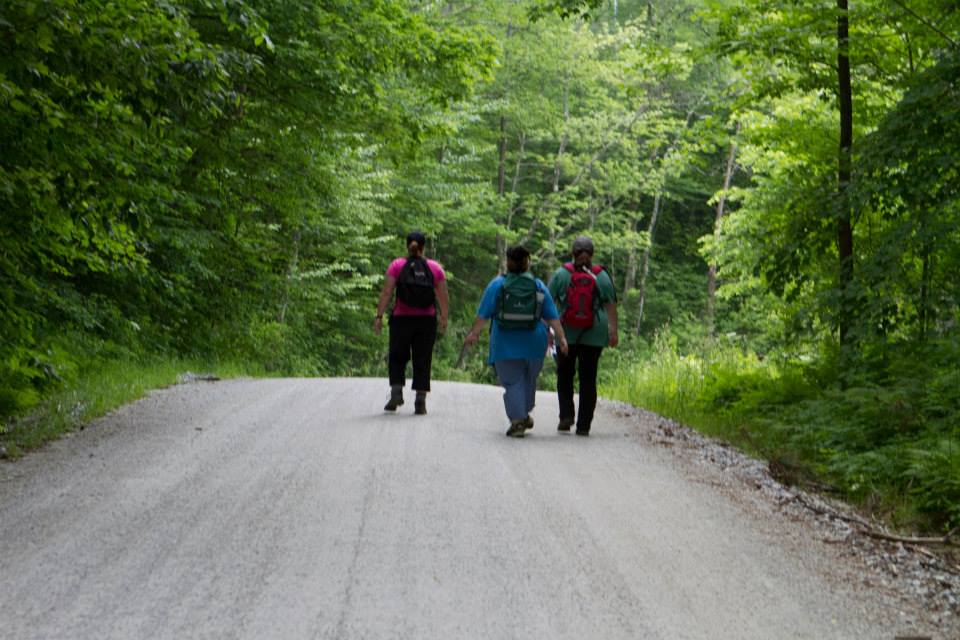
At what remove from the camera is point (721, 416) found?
11.2 metres

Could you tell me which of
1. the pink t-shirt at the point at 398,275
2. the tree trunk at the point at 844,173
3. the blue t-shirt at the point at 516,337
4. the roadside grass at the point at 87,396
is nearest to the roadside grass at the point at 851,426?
the tree trunk at the point at 844,173

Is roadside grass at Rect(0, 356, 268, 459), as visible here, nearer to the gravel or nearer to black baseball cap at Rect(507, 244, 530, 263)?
black baseball cap at Rect(507, 244, 530, 263)

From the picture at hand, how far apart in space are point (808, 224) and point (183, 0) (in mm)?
7304

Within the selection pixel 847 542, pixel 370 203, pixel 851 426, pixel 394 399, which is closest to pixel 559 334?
pixel 394 399

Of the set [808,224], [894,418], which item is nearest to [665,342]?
[808,224]

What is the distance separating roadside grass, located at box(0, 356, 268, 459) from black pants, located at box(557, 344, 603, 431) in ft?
16.1

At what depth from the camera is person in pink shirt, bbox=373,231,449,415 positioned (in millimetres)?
10820

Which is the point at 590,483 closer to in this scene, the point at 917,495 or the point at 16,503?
the point at 917,495

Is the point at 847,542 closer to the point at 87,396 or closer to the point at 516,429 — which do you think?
the point at 516,429

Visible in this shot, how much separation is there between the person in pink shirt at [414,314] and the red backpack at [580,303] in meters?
1.45

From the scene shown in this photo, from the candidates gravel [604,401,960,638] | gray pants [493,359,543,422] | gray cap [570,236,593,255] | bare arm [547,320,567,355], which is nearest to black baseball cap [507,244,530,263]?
gray cap [570,236,593,255]

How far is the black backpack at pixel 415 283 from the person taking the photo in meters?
10.8

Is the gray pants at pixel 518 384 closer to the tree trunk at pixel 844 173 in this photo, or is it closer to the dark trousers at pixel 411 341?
the dark trousers at pixel 411 341

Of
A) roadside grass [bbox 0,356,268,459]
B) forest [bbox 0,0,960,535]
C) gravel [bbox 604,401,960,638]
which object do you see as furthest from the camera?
roadside grass [bbox 0,356,268,459]
